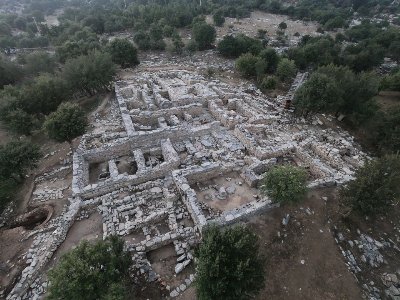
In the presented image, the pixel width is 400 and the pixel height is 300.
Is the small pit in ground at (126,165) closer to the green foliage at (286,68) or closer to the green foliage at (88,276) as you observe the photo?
the green foliage at (88,276)

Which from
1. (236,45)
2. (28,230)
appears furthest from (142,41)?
(28,230)

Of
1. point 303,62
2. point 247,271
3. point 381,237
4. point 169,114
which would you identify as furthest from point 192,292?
point 303,62

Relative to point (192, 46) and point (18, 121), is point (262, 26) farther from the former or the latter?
point (18, 121)

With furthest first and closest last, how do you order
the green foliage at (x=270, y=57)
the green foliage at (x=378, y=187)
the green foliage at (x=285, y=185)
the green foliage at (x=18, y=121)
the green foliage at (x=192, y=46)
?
the green foliage at (x=192, y=46), the green foliage at (x=270, y=57), the green foliage at (x=18, y=121), the green foliage at (x=285, y=185), the green foliage at (x=378, y=187)

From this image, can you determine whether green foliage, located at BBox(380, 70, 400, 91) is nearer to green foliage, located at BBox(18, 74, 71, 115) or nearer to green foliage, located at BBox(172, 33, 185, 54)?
green foliage, located at BBox(172, 33, 185, 54)

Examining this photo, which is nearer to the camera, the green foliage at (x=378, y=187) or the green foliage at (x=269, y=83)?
the green foliage at (x=378, y=187)

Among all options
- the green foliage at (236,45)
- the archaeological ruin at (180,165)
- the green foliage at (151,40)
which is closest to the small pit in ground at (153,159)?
the archaeological ruin at (180,165)
